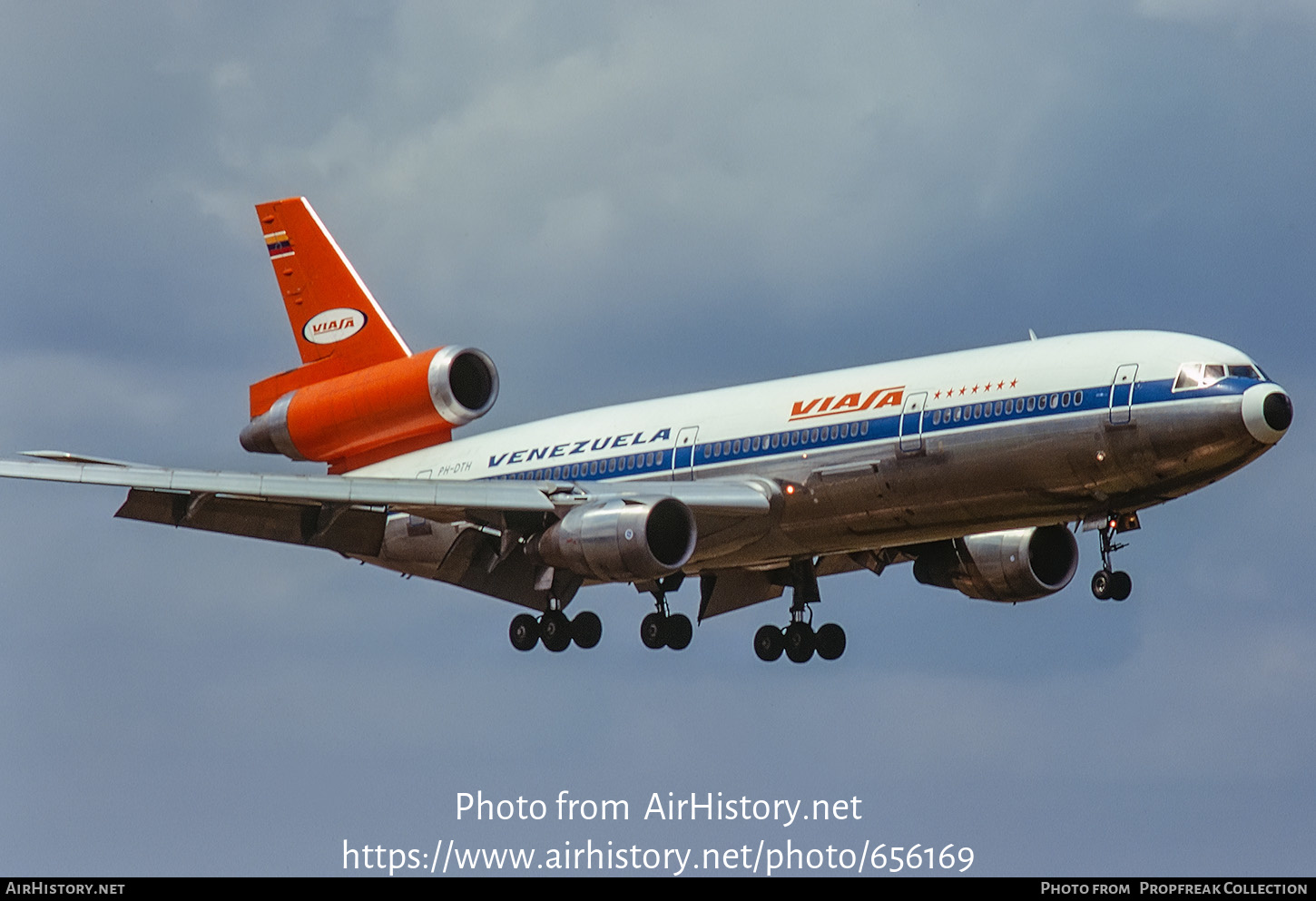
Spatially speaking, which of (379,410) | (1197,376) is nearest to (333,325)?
(379,410)

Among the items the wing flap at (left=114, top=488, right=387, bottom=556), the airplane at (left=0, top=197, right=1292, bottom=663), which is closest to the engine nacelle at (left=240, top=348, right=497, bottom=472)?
the airplane at (left=0, top=197, right=1292, bottom=663)

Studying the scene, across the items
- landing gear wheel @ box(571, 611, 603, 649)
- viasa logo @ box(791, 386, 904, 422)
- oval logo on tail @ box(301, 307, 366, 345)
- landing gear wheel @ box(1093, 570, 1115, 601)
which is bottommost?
landing gear wheel @ box(1093, 570, 1115, 601)

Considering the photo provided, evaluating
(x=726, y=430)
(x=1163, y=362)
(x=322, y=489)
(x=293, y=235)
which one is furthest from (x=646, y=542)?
(x=293, y=235)

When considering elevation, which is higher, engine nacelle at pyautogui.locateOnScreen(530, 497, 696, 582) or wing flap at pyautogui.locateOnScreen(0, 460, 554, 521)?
wing flap at pyautogui.locateOnScreen(0, 460, 554, 521)

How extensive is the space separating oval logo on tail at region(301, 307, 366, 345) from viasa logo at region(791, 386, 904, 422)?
13454mm

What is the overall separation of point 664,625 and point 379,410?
8267 mm

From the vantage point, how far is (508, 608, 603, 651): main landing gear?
47562 mm

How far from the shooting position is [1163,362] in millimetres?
39938

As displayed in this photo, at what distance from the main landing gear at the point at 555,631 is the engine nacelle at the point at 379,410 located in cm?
501

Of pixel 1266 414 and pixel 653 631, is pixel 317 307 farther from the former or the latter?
pixel 1266 414

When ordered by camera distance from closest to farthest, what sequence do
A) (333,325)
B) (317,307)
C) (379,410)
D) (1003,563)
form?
(1003,563), (379,410), (333,325), (317,307)

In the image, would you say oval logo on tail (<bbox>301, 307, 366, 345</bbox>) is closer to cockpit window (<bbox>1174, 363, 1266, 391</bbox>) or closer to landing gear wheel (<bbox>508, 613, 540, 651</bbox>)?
landing gear wheel (<bbox>508, 613, 540, 651</bbox>)

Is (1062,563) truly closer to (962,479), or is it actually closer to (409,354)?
(962,479)

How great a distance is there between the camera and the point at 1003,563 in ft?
159
